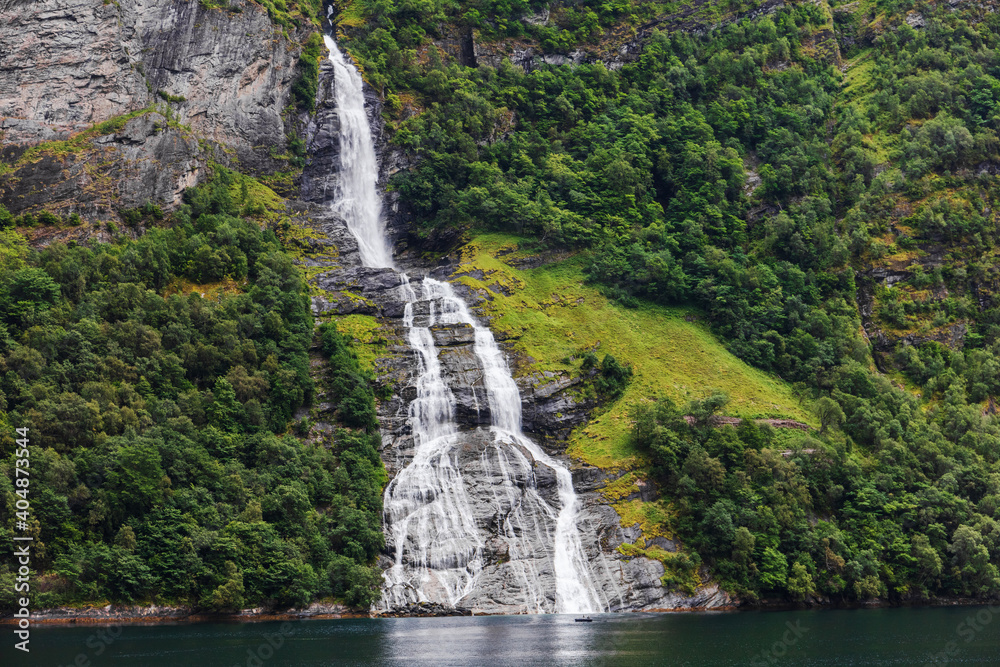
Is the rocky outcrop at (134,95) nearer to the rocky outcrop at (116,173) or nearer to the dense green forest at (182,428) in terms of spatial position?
the rocky outcrop at (116,173)

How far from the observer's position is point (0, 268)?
235 ft

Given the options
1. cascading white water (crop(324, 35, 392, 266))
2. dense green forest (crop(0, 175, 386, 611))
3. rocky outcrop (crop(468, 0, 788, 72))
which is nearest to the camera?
dense green forest (crop(0, 175, 386, 611))

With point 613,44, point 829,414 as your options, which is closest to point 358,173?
point 613,44

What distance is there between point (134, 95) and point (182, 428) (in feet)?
143

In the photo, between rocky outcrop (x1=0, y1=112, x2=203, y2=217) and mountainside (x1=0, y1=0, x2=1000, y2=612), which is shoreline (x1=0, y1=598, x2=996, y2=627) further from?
rocky outcrop (x1=0, y1=112, x2=203, y2=217)

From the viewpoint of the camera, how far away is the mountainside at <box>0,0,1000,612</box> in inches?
2512

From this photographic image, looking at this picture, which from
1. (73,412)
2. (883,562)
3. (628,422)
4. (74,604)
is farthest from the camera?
(628,422)

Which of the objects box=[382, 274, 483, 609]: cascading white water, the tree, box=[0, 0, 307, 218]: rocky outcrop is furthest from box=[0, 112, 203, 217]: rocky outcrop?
the tree

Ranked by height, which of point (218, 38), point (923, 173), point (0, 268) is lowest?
point (0, 268)

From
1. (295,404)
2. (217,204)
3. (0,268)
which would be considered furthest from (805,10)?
(0,268)

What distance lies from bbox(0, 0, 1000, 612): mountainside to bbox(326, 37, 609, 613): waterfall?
2.48 feet

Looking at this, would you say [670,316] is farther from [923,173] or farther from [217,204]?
[217,204]

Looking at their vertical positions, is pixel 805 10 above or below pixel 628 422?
above

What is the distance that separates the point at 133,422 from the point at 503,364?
3074 cm
